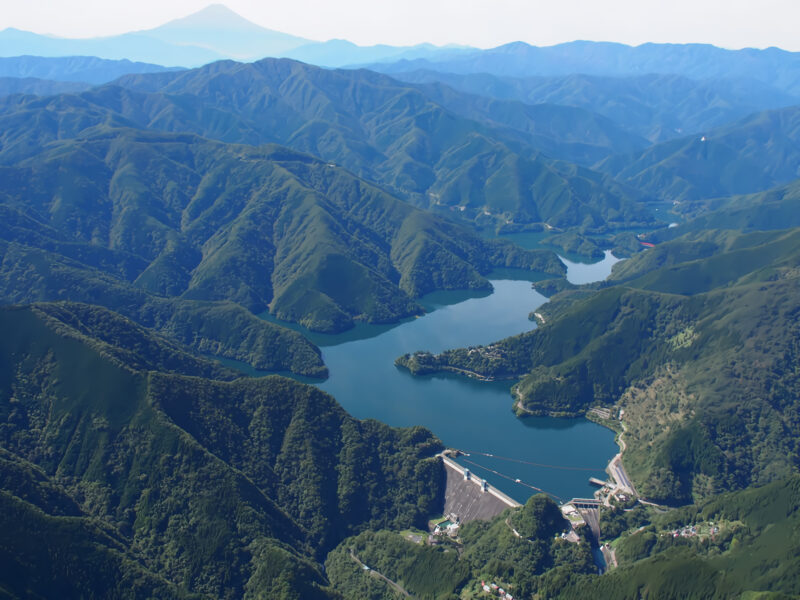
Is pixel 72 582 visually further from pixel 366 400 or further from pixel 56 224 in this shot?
pixel 56 224

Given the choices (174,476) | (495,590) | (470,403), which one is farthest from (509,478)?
(174,476)

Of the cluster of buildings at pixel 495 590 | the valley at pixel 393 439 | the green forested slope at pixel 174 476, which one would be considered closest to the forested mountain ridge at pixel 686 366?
the valley at pixel 393 439

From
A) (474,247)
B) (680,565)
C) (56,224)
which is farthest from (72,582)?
(474,247)

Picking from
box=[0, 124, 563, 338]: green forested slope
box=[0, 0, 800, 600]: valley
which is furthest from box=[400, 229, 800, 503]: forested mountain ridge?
box=[0, 124, 563, 338]: green forested slope

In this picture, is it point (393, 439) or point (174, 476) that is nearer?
point (174, 476)

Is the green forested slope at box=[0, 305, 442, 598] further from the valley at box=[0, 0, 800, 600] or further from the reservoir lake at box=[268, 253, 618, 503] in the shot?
the reservoir lake at box=[268, 253, 618, 503]

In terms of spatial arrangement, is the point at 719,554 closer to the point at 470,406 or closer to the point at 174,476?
the point at 470,406
